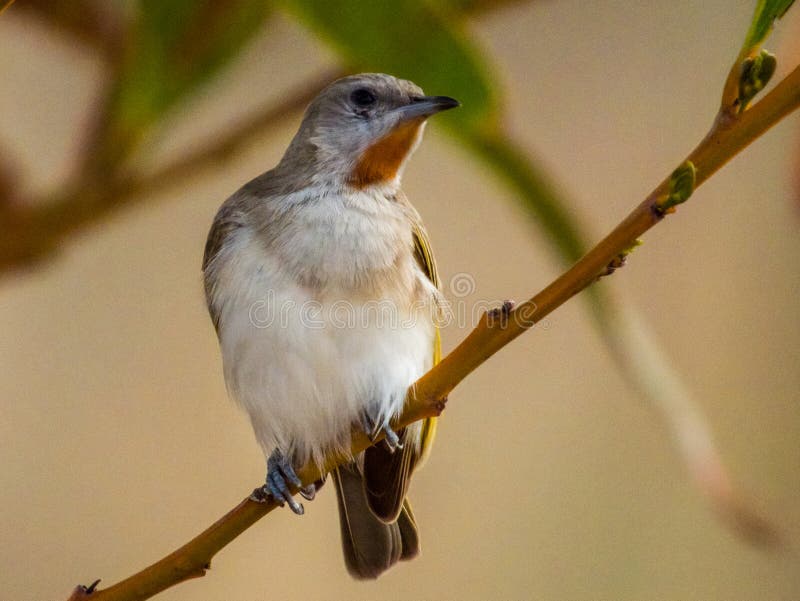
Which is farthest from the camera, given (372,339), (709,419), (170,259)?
(709,419)

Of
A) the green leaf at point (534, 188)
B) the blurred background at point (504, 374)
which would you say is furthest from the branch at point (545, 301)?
the blurred background at point (504, 374)

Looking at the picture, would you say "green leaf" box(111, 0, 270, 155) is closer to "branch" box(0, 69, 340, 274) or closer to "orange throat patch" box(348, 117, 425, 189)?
"branch" box(0, 69, 340, 274)

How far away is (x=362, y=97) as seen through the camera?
1443 mm

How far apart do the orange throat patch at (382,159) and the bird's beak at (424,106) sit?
0.03 meters

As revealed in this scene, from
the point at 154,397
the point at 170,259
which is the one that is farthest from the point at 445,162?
the point at 154,397

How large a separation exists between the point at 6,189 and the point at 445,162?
192 centimetres

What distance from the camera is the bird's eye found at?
1.43 metres

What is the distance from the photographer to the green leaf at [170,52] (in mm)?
928

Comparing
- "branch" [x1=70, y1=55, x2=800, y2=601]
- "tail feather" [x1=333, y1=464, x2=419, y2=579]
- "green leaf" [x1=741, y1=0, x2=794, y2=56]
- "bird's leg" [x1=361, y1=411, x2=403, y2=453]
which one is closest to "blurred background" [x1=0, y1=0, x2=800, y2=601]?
"tail feather" [x1=333, y1=464, x2=419, y2=579]

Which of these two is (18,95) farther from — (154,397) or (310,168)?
(310,168)

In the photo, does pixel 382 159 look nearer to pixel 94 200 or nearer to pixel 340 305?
pixel 340 305

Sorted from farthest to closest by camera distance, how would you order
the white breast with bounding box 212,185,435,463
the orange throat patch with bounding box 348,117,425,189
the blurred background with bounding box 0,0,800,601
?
the blurred background with bounding box 0,0,800,601
the orange throat patch with bounding box 348,117,425,189
the white breast with bounding box 212,185,435,463

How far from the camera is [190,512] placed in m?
2.38

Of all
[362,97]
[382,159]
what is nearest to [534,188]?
[382,159]
